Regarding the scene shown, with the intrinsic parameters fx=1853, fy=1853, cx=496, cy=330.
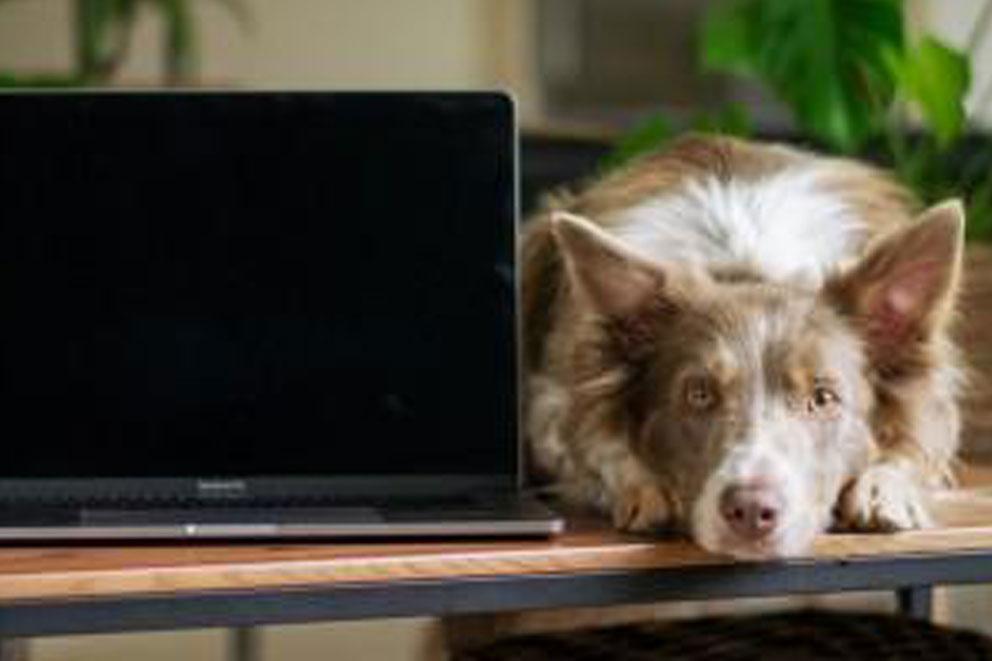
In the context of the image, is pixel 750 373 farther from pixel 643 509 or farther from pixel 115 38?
pixel 115 38

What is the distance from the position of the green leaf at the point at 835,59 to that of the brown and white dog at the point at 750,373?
0.49 m

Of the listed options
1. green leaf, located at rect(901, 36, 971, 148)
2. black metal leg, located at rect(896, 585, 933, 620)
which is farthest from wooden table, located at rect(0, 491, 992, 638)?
green leaf, located at rect(901, 36, 971, 148)

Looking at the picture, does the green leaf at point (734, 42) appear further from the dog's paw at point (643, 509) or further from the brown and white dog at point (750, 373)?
the dog's paw at point (643, 509)

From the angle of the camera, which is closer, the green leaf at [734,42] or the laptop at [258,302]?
the laptop at [258,302]

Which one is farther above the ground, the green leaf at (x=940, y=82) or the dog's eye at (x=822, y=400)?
the green leaf at (x=940, y=82)

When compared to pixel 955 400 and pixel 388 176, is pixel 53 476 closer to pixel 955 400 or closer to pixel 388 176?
pixel 388 176

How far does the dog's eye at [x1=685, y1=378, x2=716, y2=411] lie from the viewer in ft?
4.96

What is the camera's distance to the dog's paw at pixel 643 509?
4.83 ft

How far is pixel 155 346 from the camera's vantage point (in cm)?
148

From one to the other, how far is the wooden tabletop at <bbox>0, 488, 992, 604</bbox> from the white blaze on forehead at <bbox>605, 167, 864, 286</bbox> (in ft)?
0.97

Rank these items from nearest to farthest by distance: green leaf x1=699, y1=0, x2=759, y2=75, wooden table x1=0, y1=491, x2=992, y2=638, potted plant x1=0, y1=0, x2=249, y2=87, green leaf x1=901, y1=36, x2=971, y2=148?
wooden table x1=0, y1=491, x2=992, y2=638 < green leaf x1=901, y1=36, x2=971, y2=148 < green leaf x1=699, y1=0, x2=759, y2=75 < potted plant x1=0, y1=0, x2=249, y2=87

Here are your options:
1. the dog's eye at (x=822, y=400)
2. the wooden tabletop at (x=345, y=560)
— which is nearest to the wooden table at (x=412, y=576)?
the wooden tabletop at (x=345, y=560)

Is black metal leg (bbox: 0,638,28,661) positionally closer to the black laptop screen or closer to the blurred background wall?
the black laptop screen

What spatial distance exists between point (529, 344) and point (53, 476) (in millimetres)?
520
